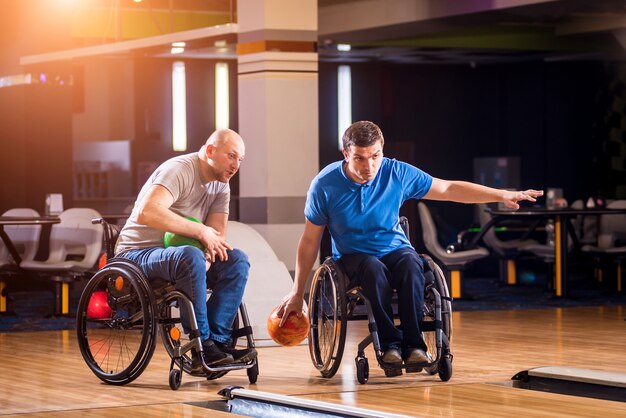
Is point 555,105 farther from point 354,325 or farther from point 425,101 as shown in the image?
point 354,325

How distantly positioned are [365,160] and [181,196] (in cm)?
80

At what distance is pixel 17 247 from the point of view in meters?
9.66

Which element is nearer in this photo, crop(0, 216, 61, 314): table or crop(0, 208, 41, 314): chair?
crop(0, 216, 61, 314): table

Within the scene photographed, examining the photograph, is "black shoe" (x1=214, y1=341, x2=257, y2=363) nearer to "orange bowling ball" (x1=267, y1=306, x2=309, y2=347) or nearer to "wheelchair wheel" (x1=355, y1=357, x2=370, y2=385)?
"orange bowling ball" (x1=267, y1=306, x2=309, y2=347)

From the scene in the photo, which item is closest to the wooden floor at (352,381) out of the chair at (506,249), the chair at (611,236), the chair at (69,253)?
the chair at (69,253)

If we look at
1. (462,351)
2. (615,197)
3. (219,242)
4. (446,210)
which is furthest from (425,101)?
(219,242)

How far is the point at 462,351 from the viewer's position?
6293 mm

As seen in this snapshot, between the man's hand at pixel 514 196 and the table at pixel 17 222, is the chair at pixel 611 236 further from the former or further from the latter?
the man's hand at pixel 514 196

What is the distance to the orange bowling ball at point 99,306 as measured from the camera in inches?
205

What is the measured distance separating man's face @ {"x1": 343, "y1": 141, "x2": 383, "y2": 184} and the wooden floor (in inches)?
34.5

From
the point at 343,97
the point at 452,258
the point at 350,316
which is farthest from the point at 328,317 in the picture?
the point at 343,97

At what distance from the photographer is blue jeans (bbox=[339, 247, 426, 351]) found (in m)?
5.00

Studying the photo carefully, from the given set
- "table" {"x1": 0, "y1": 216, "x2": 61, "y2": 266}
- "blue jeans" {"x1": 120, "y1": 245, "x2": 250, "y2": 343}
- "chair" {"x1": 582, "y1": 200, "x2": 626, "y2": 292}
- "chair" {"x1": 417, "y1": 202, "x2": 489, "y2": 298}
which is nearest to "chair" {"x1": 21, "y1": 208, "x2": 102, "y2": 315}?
"table" {"x1": 0, "y1": 216, "x2": 61, "y2": 266}

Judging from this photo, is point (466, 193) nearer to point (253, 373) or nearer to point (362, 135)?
point (362, 135)
